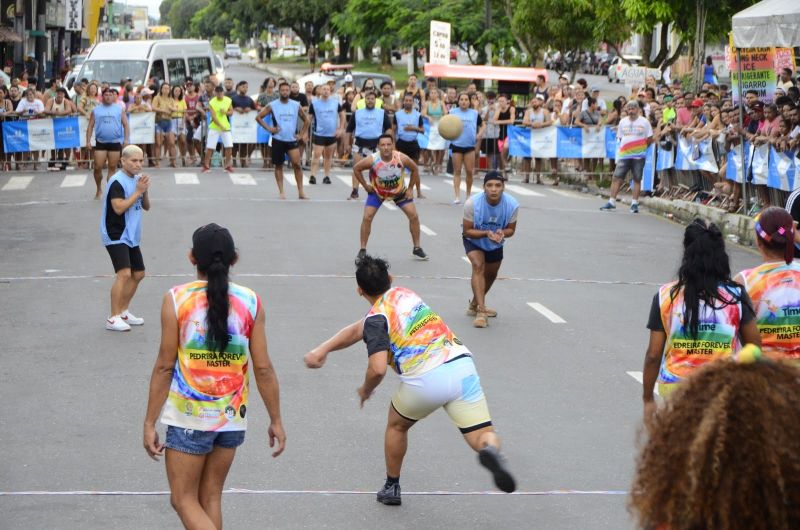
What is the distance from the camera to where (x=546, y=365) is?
1042cm

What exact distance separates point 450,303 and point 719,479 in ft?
34.5

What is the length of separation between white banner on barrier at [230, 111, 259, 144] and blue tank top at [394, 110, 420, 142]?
20.4ft

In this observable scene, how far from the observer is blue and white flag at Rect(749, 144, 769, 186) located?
61.0 ft

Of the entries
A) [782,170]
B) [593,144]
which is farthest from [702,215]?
[593,144]

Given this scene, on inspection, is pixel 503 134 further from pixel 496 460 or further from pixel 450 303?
pixel 496 460

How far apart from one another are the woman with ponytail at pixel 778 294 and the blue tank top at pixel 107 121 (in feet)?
50.8

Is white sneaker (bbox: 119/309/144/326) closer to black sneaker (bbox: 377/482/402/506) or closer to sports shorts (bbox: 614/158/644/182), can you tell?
black sneaker (bbox: 377/482/402/506)

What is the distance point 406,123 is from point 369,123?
0.99 m

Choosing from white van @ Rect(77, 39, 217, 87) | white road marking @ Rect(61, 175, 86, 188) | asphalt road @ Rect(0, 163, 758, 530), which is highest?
white van @ Rect(77, 39, 217, 87)

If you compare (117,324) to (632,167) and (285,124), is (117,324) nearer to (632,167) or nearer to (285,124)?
(285,124)

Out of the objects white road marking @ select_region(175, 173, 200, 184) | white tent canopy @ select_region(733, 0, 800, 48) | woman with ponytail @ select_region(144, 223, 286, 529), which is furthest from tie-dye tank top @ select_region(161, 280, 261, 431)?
white road marking @ select_region(175, 173, 200, 184)

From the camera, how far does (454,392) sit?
6484 mm

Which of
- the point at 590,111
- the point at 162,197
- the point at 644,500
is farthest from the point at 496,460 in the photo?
the point at 590,111

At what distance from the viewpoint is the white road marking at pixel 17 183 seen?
2333 centimetres
